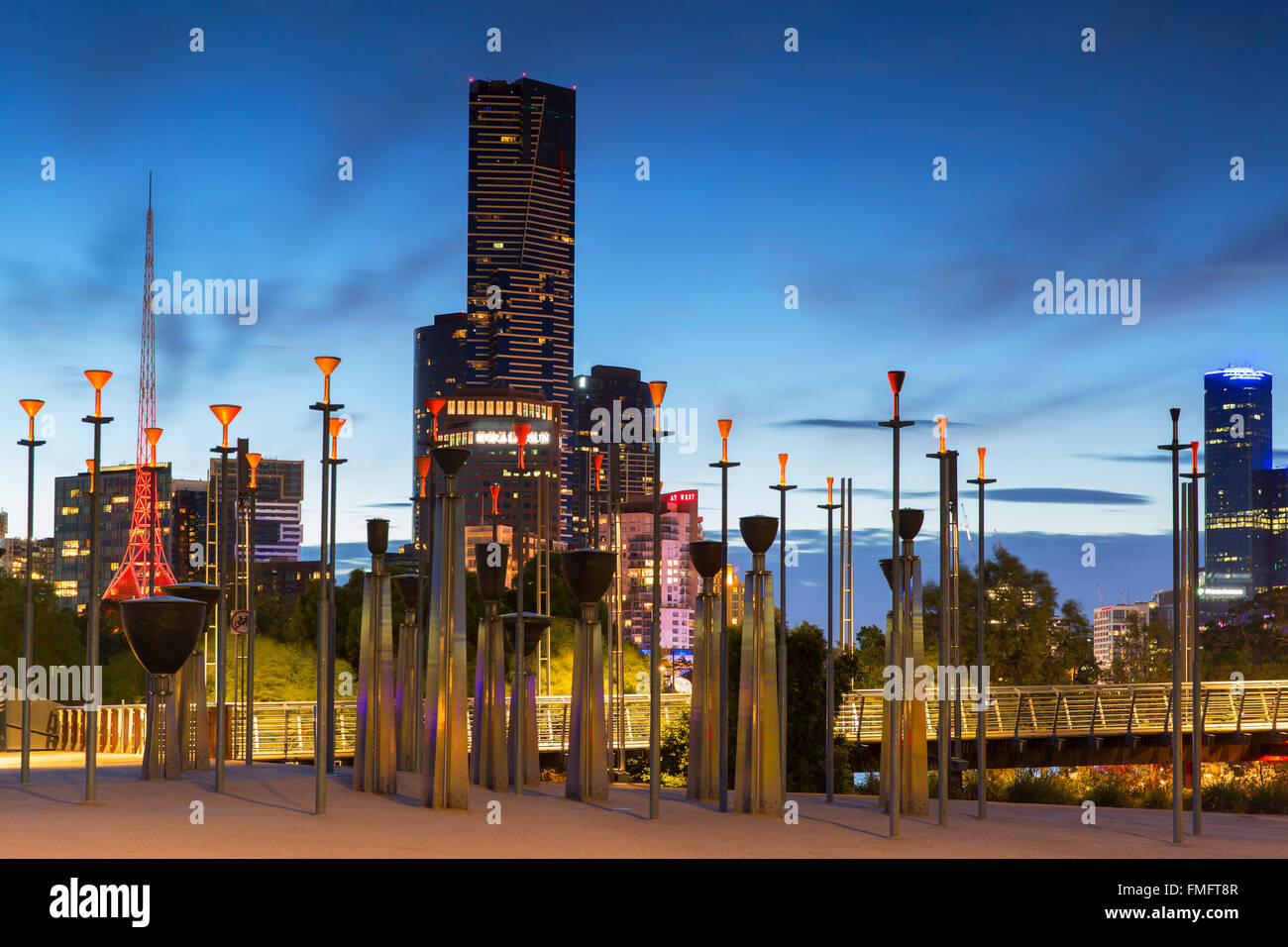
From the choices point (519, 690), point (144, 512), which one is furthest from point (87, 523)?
point (519, 690)

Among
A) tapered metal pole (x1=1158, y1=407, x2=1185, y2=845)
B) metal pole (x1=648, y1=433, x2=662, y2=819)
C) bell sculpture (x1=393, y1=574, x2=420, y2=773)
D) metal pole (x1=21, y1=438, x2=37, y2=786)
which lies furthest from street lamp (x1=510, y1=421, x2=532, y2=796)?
tapered metal pole (x1=1158, y1=407, x2=1185, y2=845)

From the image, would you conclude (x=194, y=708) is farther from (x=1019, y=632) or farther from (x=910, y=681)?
(x=1019, y=632)

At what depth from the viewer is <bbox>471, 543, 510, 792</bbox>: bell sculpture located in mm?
21375

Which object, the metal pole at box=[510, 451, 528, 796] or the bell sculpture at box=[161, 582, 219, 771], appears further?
the bell sculpture at box=[161, 582, 219, 771]

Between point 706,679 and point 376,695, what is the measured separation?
5057mm

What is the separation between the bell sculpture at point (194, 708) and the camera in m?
24.2

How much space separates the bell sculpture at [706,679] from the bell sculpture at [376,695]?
4.60m

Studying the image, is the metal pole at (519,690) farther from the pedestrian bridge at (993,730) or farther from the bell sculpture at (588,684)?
the pedestrian bridge at (993,730)

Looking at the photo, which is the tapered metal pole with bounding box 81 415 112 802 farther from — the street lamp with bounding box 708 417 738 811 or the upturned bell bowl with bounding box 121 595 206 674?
the street lamp with bounding box 708 417 738 811

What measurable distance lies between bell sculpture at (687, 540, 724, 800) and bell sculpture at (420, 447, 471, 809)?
12.7 feet

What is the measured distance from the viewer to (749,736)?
1992 cm

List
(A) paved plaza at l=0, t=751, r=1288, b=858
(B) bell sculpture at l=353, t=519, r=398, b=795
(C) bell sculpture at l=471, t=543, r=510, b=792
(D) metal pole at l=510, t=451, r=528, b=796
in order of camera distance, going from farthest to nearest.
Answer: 1. (D) metal pole at l=510, t=451, r=528, b=796
2. (C) bell sculpture at l=471, t=543, r=510, b=792
3. (B) bell sculpture at l=353, t=519, r=398, b=795
4. (A) paved plaza at l=0, t=751, r=1288, b=858

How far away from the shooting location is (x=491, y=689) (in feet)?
71.8
